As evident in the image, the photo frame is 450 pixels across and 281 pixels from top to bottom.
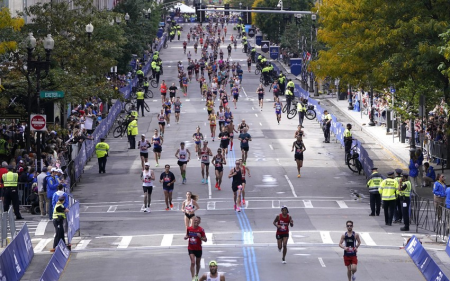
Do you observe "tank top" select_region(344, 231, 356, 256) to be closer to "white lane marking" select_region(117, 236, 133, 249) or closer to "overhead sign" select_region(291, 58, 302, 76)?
"white lane marking" select_region(117, 236, 133, 249)

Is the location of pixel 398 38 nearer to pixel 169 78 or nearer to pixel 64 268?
pixel 64 268

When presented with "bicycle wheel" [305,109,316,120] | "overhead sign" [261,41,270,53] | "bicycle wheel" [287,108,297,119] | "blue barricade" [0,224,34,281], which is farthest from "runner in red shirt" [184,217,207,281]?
"overhead sign" [261,41,270,53]

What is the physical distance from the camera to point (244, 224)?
30656 mm

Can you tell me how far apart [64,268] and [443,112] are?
84.8 ft

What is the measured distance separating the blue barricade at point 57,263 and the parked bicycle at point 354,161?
61.6ft

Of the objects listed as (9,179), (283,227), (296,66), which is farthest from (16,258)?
(296,66)

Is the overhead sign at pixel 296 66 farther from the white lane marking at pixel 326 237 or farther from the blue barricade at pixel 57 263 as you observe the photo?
the blue barricade at pixel 57 263

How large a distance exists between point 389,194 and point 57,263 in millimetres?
10982

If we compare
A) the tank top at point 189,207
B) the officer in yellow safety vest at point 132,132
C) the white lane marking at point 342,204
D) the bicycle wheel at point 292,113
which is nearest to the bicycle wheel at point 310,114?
the bicycle wheel at point 292,113

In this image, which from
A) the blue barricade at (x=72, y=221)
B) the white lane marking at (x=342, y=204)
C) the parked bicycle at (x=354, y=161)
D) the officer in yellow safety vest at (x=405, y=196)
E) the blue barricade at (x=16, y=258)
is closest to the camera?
the blue barricade at (x=16, y=258)

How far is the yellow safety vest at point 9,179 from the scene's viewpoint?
30.8 metres

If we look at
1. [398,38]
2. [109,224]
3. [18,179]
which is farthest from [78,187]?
[398,38]

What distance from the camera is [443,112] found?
45.8 metres

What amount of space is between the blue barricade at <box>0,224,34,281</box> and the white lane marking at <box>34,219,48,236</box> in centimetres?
369
